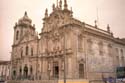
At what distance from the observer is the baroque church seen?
24.7m

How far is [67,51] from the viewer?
24.8 meters

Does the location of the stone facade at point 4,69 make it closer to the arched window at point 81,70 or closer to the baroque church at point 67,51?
the baroque church at point 67,51

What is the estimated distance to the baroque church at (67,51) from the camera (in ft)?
81.1

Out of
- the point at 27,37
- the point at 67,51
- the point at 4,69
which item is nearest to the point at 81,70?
the point at 67,51

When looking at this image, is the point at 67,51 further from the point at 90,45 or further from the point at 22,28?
the point at 22,28

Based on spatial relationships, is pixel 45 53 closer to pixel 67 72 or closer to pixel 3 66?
pixel 67 72

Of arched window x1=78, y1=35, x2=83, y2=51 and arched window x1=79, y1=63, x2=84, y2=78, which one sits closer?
arched window x1=79, y1=63, x2=84, y2=78

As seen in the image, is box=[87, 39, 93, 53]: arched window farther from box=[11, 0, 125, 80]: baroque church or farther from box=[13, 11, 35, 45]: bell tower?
box=[13, 11, 35, 45]: bell tower

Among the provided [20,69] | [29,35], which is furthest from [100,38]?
[20,69]

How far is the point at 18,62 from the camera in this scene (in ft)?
119

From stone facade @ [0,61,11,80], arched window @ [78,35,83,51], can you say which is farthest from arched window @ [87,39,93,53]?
stone facade @ [0,61,11,80]

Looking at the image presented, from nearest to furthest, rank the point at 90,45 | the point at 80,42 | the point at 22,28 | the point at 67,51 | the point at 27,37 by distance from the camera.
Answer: the point at 67,51 → the point at 80,42 → the point at 90,45 → the point at 27,37 → the point at 22,28

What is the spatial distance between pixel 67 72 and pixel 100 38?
345 inches

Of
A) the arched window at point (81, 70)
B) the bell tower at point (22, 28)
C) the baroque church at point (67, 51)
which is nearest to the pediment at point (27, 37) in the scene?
the baroque church at point (67, 51)
